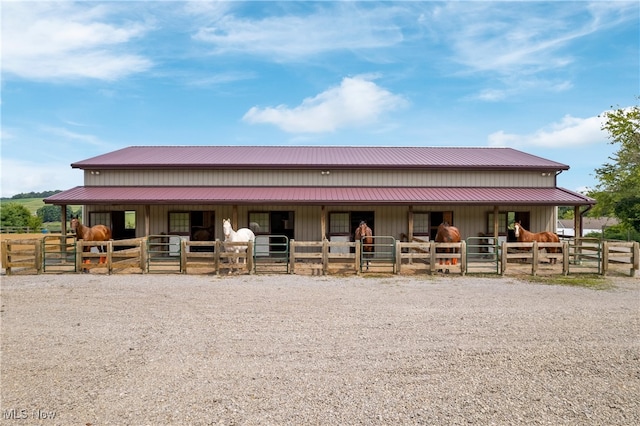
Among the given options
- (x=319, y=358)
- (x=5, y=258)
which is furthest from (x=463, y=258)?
(x=5, y=258)

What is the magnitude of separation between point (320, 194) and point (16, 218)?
5502 centimetres

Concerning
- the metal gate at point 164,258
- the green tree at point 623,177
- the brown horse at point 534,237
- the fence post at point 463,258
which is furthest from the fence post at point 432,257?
the green tree at point 623,177

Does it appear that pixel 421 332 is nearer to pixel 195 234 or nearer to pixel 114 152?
pixel 195 234

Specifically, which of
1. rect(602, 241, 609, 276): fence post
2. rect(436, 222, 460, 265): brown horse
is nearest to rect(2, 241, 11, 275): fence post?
rect(436, 222, 460, 265): brown horse

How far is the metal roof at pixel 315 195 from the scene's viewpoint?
16984mm

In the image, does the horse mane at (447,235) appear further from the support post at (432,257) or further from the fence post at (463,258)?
the support post at (432,257)

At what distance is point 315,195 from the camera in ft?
57.8

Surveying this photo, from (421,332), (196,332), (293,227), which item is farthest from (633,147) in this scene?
(196,332)

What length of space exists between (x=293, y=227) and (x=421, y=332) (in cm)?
1185

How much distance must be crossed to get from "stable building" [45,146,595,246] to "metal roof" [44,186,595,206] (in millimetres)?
46

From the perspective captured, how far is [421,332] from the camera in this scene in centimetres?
739

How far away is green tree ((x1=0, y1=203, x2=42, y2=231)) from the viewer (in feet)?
173

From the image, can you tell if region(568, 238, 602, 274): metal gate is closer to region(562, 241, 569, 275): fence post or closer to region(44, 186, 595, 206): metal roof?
region(562, 241, 569, 275): fence post

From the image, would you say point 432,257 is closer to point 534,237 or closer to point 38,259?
point 534,237
